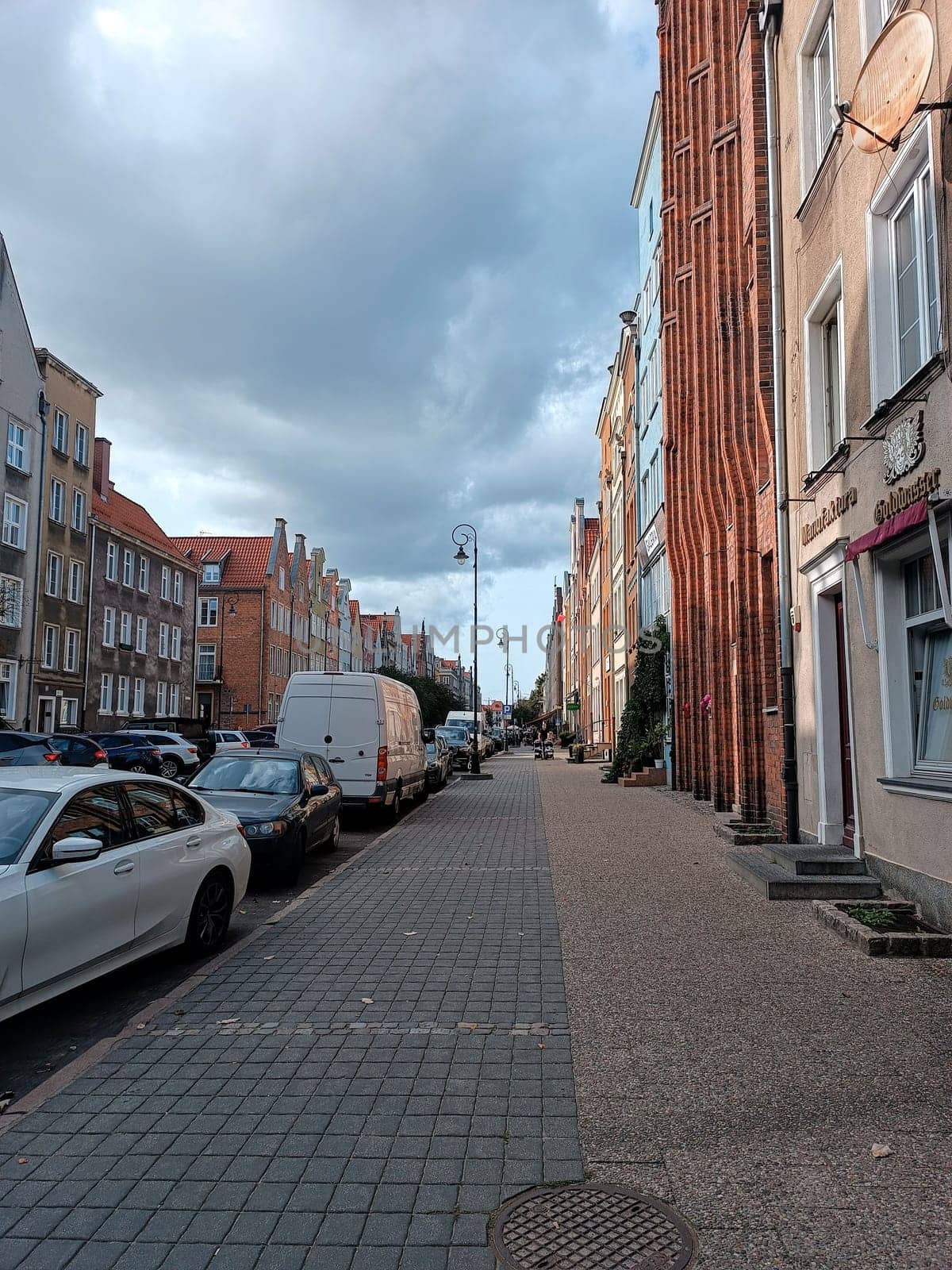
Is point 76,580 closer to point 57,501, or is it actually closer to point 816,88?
point 57,501

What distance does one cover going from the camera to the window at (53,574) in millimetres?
37281

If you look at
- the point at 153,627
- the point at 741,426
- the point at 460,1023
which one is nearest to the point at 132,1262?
the point at 460,1023

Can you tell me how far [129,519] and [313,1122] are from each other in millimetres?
46264

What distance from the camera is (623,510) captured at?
1569 inches

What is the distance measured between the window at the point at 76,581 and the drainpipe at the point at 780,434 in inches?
1294

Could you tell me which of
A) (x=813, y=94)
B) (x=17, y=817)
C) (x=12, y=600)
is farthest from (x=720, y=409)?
(x=12, y=600)

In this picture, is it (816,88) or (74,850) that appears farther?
(816,88)

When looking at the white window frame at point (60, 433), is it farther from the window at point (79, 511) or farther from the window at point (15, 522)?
the window at point (15, 522)

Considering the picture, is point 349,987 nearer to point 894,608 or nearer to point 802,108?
point 894,608

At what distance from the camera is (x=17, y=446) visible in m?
35.6

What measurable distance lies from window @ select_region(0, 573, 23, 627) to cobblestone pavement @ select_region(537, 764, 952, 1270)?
2790 cm

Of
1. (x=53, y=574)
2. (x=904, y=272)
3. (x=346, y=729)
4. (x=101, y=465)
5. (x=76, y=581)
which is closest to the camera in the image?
(x=904, y=272)

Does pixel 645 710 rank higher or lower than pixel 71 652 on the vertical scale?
lower

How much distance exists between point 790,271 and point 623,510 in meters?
28.1
